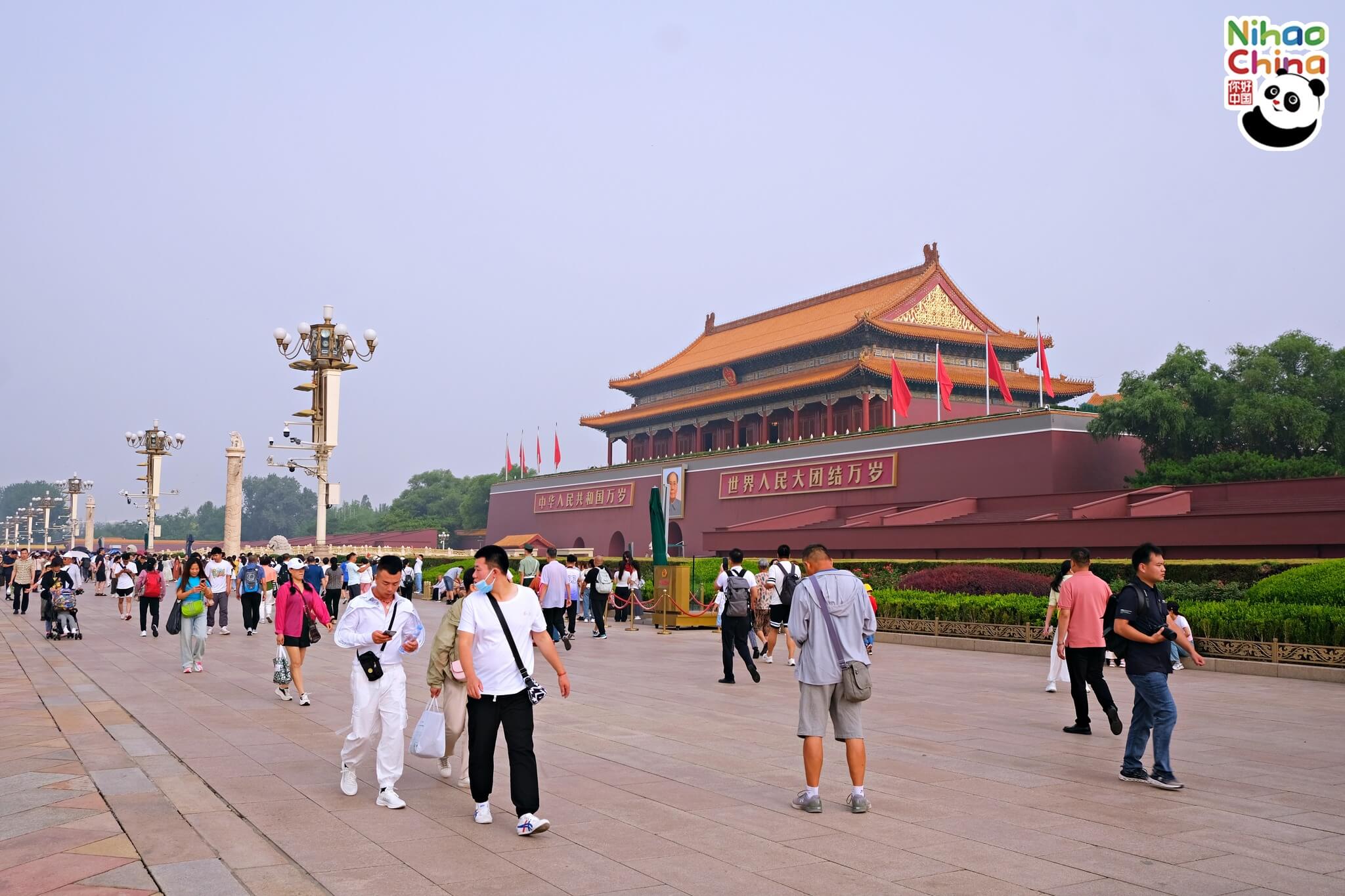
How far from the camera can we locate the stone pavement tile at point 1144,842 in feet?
16.3

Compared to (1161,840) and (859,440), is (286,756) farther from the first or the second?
(859,440)

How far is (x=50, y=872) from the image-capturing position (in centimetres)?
461

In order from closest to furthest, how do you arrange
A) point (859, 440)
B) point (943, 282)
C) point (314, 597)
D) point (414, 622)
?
point (414, 622) < point (314, 597) < point (859, 440) < point (943, 282)

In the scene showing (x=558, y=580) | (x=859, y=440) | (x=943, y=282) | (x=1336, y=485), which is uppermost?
(x=943, y=282)

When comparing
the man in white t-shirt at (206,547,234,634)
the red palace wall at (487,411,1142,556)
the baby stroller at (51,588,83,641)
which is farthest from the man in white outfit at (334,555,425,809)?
the red palace wall at (487,411,1142,556)

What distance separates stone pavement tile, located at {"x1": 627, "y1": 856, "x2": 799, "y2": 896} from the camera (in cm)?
445

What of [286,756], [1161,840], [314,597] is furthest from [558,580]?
[1161,840]

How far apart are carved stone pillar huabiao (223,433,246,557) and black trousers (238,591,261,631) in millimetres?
19175

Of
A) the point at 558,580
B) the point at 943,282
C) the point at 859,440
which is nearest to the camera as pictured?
the point at 558,580

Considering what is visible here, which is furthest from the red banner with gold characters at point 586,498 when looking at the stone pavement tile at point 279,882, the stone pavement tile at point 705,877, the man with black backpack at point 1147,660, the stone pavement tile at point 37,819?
the stone pavement tile at point 279,882

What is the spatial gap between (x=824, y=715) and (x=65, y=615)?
1425 centimetres

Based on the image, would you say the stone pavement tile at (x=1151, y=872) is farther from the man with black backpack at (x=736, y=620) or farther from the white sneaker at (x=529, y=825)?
the man with black backpack at (x=736, y=620)

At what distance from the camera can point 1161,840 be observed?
5.21m

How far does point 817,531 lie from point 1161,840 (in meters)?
23.8
